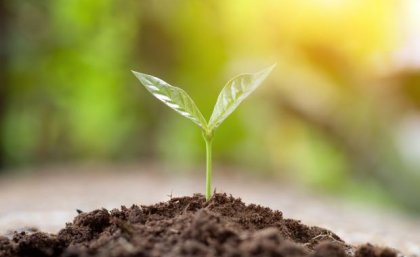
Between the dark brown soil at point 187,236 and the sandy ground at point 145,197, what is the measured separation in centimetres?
65

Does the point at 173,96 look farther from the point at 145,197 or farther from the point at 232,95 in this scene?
the point at 145,197

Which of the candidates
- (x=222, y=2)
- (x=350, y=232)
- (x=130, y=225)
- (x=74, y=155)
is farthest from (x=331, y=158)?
(x=130, y=225)

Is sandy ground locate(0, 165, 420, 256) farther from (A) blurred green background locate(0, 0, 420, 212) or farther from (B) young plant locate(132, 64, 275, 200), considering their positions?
(B) young plant locate(132, 64, 275, 200)

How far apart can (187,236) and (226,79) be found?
3.78 metres

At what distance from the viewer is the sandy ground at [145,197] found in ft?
6.83

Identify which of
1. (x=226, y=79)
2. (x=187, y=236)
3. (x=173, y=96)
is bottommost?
(x=187, y=236)

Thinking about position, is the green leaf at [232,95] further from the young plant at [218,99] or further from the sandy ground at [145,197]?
the sandy ground at [145,197]

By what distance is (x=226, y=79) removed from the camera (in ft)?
14.9

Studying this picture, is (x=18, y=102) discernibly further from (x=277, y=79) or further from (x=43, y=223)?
(x=43, y=223)

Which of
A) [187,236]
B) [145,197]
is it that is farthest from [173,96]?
[145,197]

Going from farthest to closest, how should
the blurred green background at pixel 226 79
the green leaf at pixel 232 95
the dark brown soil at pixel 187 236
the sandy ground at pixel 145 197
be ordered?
1. the blurred green background at pixel 226 79
2. the sandy ground at pixel 145 197
3. the green leaf at pixel 232 95
4. the dark brown soil at pixel 187 236

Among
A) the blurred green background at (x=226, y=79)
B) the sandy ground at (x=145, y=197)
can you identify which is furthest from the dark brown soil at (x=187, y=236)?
the blurred green background at (x=226, y=79)

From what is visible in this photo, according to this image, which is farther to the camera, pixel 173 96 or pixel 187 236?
pixel 173 96

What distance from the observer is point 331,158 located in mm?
4797
